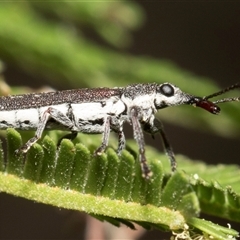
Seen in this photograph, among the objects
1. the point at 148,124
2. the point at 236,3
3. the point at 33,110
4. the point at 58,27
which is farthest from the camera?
the point at 236,3

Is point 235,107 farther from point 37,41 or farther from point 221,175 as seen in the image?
point 37,41

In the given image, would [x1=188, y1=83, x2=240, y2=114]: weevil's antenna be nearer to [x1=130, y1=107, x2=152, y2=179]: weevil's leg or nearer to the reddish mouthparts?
the reddish mouthparts

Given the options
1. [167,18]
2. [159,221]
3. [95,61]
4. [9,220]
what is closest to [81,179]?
[159,221]

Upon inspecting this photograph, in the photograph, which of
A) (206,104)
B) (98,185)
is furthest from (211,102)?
(98,185)

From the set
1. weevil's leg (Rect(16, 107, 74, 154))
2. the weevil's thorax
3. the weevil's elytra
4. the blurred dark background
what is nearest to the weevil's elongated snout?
the weevil's elytra

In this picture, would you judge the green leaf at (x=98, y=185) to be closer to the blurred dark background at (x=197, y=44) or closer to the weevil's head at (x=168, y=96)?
the weevil's head at (x=168, y=96)

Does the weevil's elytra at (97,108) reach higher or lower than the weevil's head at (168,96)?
lower

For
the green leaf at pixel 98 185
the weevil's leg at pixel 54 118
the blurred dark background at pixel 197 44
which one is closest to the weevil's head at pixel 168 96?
the weevil's leg at pixel 54 118
